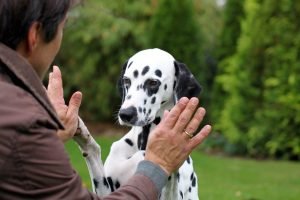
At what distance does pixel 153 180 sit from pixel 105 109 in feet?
48.6

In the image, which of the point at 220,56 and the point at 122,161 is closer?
the point at 122,161

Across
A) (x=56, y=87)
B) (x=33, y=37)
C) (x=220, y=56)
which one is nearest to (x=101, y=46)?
(x=220, y=56)

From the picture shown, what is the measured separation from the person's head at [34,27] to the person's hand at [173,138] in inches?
17.7

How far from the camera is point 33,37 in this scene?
2178mm

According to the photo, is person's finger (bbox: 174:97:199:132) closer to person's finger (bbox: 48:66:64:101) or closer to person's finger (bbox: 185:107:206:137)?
person's finger (bbox: 185:107:206:137)

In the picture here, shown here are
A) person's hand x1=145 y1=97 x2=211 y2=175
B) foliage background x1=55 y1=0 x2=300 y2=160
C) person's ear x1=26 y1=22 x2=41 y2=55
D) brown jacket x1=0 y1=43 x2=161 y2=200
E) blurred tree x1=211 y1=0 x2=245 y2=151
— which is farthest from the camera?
blurred tree x1=211 y1=0 x2=245 y2=151

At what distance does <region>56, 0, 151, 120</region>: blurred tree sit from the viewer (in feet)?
55.4

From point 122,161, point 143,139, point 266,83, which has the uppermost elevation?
point 143,139

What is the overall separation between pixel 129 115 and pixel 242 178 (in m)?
7.48

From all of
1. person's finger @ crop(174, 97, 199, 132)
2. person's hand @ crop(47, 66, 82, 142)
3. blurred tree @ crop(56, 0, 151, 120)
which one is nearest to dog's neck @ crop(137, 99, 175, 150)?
person's hand @ crop(47, 66, 82, 142)

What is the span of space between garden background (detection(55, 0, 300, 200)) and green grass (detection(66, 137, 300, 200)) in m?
0.02

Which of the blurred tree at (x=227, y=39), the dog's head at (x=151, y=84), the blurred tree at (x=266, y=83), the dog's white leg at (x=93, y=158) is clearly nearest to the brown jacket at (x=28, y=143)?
the dog's white leg at (x=93, y=158)

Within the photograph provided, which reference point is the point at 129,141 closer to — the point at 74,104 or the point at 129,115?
the point at 129,115

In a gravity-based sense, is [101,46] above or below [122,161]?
below
